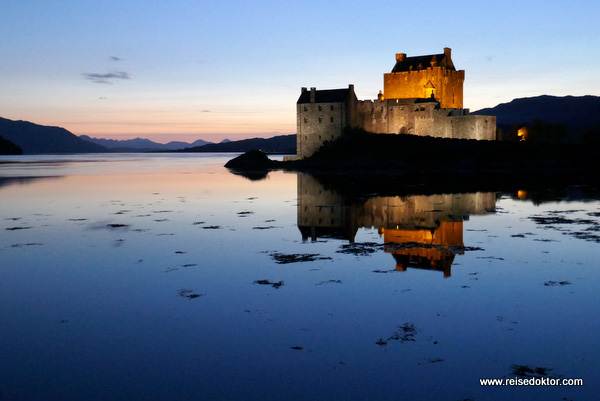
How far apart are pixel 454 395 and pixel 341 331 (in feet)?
7.27

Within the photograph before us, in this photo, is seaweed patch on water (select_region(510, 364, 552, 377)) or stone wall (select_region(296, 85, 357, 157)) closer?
seaweed patch on water (select_region(510, 364, 552, 377))

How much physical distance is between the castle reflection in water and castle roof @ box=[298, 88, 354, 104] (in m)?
28.3

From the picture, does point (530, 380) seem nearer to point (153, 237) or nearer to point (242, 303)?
point (242, 303)

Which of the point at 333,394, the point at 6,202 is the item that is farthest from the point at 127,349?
the point at 6,202

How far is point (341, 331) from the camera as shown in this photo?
770 cm

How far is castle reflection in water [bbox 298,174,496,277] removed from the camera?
13109mm

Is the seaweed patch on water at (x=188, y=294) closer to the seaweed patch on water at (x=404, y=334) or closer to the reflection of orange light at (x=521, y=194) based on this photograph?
the seaweed patch on water at (x=404, y=334)

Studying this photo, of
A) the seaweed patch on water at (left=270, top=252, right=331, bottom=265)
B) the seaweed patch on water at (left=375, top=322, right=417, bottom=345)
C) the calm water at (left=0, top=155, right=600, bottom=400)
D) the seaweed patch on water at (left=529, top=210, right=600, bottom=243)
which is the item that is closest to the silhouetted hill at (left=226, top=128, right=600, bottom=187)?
the seaweed patch on water at (left=529, top=210, right=600, bottom=243)

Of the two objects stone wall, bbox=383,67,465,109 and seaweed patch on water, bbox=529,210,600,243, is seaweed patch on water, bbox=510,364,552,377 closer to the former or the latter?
seaweed patch on water, bbox=529,210,600,243

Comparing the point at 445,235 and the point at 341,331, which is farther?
the point at 445,235

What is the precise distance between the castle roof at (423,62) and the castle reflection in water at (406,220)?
34465 millimetres

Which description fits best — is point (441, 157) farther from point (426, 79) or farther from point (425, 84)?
point (426, 79)

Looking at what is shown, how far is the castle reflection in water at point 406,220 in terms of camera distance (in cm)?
1311

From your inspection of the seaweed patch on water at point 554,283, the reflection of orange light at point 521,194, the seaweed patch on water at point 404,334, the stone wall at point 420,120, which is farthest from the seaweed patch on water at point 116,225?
the stone wall at point 420,120
